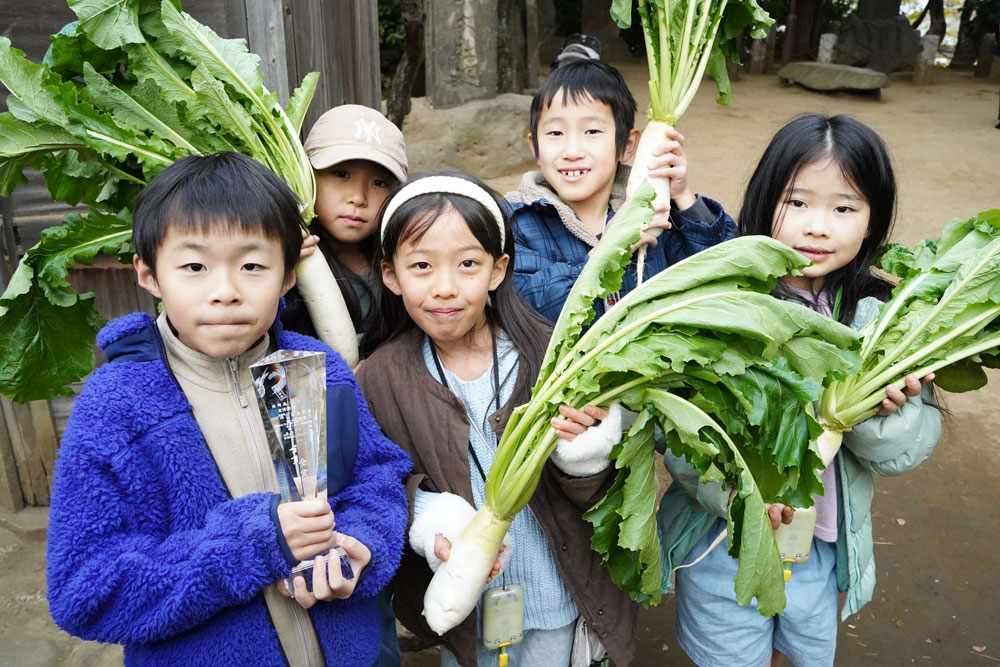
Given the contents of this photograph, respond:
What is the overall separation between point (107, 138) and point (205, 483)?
1.04m

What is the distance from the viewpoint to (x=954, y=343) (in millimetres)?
2250

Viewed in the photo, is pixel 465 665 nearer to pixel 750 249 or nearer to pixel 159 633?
pixel 159 633

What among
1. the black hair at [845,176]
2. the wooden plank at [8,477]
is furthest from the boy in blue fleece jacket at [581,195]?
the wooden plank at [8,477]

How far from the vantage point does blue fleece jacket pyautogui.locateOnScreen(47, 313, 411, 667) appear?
1573mm

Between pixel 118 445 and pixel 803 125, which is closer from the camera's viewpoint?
pixel 118 445

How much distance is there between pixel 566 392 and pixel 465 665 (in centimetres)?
90

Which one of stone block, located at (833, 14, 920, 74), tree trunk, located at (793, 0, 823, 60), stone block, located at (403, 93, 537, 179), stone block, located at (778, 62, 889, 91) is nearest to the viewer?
stone block, located at (403, 93, 537, 179)

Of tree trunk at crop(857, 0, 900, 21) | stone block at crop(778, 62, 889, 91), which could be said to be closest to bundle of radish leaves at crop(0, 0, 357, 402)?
stone block at crop(778, 62, 889, 91)

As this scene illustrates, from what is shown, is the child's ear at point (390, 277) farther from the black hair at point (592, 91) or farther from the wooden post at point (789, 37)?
the wooden post at point (789, 37)

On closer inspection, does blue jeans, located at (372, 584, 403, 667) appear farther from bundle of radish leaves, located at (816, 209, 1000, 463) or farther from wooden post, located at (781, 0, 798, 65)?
wooden post, located at (781, 0, 798, 65)

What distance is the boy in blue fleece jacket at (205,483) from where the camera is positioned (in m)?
1.58

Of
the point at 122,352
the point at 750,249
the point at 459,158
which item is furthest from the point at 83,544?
the point at 459,158

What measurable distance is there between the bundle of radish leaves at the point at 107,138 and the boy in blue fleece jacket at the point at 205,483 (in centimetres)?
49

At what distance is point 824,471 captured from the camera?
2.46 m
